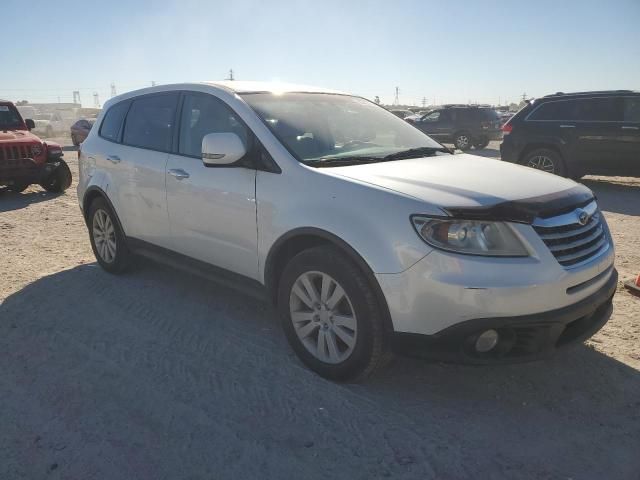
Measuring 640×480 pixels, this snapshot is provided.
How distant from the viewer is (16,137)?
9.57m

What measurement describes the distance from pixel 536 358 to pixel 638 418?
0.66m

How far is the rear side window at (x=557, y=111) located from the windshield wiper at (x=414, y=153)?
7305 millimetres

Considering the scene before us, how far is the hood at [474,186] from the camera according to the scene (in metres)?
2.61

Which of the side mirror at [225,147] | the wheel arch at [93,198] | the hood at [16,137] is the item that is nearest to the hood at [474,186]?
the side mirror at [225,147]

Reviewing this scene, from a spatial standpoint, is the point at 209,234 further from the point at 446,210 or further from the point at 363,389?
the point at 446,210

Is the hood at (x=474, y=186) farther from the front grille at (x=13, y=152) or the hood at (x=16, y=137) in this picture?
the hood at (x=16, y=137)

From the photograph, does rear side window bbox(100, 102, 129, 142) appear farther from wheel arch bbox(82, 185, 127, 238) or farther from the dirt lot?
the dirt lot

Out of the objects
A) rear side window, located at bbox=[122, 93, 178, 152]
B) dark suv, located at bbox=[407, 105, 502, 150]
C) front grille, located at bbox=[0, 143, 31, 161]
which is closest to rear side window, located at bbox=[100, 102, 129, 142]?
rear side window, located at bbox=[122, 93, 178, 152]

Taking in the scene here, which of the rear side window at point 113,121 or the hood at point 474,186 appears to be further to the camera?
the rear side window at point 113,121

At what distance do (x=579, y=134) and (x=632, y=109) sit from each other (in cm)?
93

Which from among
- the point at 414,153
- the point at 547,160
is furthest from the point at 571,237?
the point at 547,160

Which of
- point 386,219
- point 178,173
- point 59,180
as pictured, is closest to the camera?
point 386,219

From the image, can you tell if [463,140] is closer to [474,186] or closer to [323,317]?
[474,186]

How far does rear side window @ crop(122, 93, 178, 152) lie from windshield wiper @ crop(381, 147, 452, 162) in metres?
1.80
